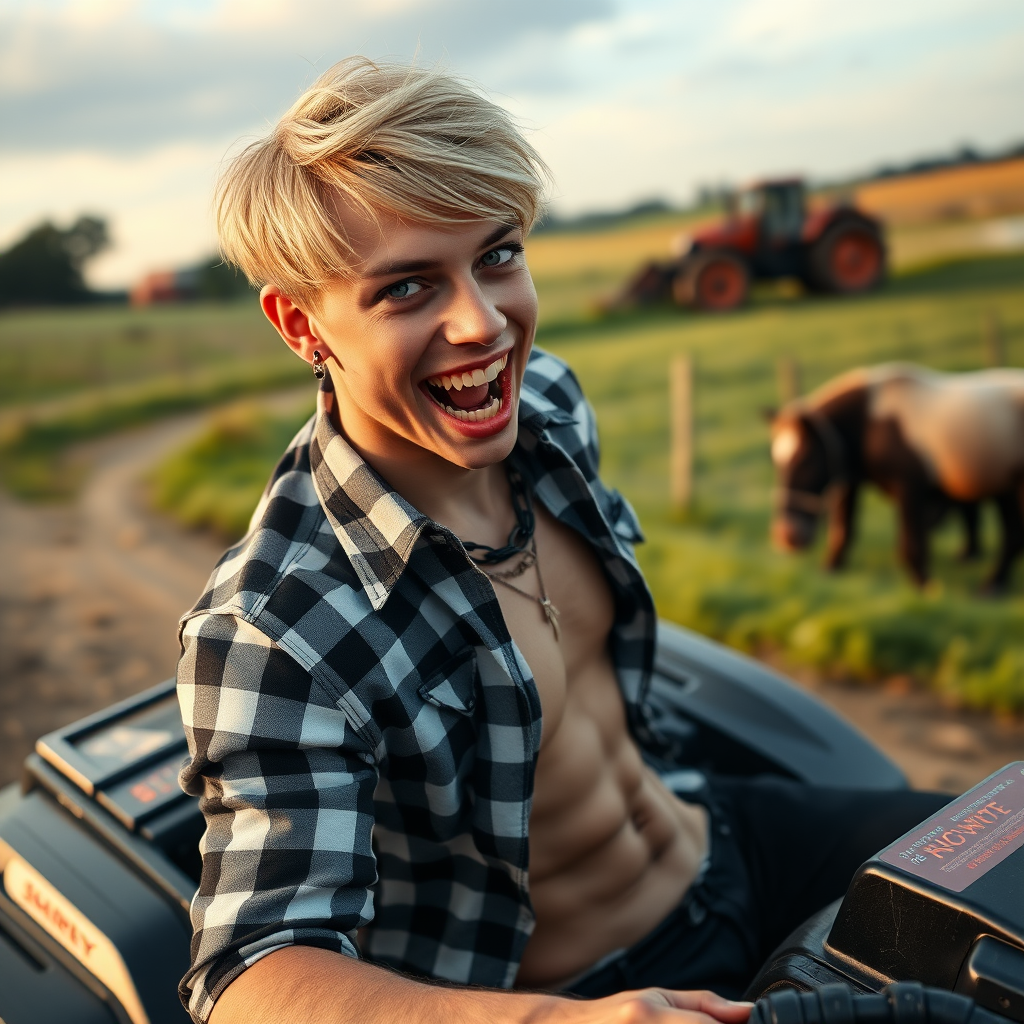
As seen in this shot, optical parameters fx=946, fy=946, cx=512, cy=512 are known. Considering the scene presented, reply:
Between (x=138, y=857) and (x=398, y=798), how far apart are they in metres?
0.46

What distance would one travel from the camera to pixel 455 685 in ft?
4.20

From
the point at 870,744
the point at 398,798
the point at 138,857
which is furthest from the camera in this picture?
the point at 870,744

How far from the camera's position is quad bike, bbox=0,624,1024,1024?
0.93m

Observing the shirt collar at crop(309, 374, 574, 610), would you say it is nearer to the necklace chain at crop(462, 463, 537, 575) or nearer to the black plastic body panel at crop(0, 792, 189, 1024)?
the necklace chain at crop(462, 463, 537, 575)

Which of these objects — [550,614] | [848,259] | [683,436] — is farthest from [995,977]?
[848,259]

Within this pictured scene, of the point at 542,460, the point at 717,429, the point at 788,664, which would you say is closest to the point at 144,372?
the point at 717,429

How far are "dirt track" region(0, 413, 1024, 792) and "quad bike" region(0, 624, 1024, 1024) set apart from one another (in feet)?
4.71

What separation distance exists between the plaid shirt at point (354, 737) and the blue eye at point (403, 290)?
25 cm

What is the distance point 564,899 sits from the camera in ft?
4.73

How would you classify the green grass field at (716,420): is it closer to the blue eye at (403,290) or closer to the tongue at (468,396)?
the tongue at (468,396)

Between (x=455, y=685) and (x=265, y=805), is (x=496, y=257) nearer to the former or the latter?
(x=455, y=685)

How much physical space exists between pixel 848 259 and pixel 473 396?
31.3ft

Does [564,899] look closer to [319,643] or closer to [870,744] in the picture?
[319,643]

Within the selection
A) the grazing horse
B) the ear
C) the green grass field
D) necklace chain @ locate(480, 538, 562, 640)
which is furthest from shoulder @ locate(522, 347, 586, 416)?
the grazing horse
